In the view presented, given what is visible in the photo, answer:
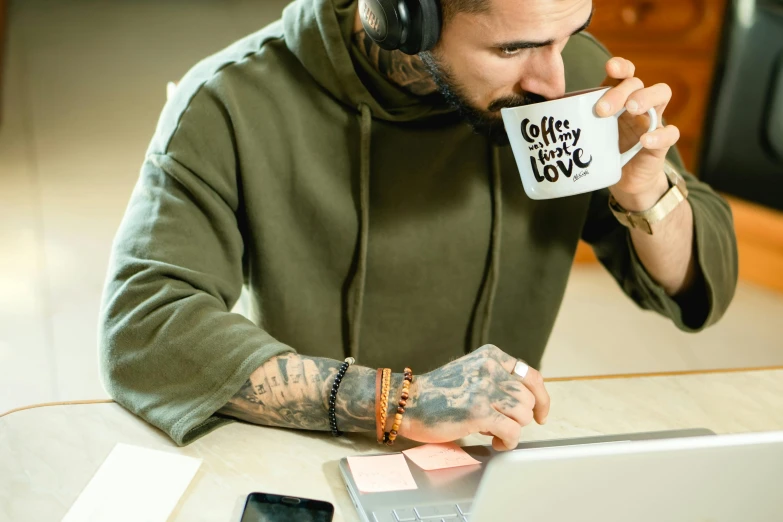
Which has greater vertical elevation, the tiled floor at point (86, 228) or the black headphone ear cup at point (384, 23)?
the black headphone ear cup at point (384, 23)

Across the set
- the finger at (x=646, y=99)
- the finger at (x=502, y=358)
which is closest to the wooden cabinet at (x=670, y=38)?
the finger at (x=646, y=99)

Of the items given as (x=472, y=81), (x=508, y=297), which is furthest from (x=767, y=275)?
(x=472, y=81)

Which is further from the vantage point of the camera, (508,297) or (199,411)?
(508,297)

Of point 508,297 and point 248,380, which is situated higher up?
point 248,380

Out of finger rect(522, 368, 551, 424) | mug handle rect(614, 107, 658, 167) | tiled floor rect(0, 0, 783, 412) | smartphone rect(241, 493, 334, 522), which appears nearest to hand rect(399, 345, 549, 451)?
finger rect(522, 368, 551, 424)

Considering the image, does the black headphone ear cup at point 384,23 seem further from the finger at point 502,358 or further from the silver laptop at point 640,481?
the silver laptop at point 640,481

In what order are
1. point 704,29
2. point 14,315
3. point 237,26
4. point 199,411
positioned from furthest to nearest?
point 237,26
point 704,29
point 14,315
point 199,411

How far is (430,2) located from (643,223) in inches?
15.9

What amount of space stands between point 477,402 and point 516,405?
1.5 inches

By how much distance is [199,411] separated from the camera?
82cm

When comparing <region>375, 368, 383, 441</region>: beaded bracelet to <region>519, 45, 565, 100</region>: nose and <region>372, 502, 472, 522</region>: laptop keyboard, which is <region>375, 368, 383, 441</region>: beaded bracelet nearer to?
<region>372, 502, 472, 522</region>: laptop keyboard

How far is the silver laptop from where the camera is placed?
1.89 feet

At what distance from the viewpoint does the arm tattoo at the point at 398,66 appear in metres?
1.07

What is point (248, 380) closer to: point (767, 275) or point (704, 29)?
point (704, 29)
